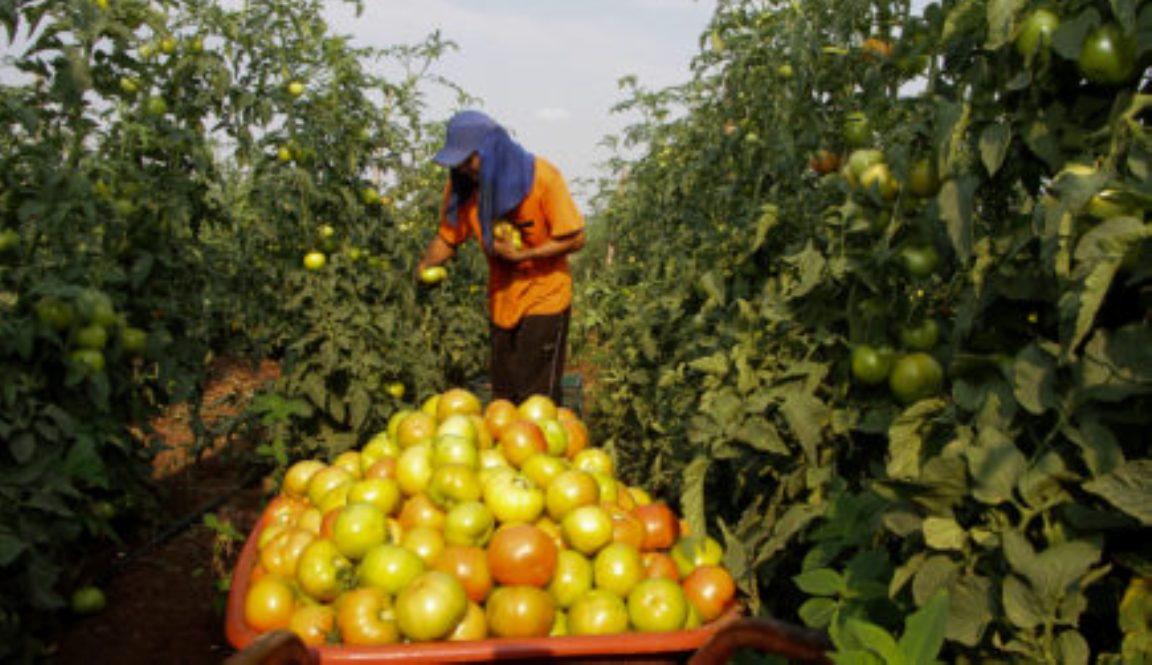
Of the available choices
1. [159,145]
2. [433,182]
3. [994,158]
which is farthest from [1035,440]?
[433,182]

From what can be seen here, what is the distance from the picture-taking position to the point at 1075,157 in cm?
140

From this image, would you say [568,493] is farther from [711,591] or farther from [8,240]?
[8,240]

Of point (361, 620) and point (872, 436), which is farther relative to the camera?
point (872, 436)

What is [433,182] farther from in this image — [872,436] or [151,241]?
[872,436]

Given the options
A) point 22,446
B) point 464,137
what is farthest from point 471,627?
point 464,137

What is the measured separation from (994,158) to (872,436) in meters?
0.87

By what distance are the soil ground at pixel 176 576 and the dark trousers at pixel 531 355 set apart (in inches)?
57.4

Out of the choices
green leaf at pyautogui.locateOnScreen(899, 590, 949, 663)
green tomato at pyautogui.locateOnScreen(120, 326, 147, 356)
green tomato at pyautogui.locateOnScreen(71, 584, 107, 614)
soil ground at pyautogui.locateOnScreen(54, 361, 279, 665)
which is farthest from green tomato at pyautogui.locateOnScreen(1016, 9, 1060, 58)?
green tomato at pyautogui.locateOnScreen(71, 584, 107, 614)

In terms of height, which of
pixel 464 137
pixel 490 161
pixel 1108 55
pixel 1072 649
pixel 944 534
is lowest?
pixel 1072 649

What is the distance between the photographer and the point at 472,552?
6.46 feet

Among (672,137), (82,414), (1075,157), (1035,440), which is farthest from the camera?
(672,137)

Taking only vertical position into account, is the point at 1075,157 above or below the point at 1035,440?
above

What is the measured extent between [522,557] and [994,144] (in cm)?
126

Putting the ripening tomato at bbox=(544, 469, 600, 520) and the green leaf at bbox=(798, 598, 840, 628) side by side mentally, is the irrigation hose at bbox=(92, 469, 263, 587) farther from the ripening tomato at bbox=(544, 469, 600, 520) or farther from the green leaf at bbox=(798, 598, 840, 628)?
the green leaf at bbox=(798, 598, 840, 628)
